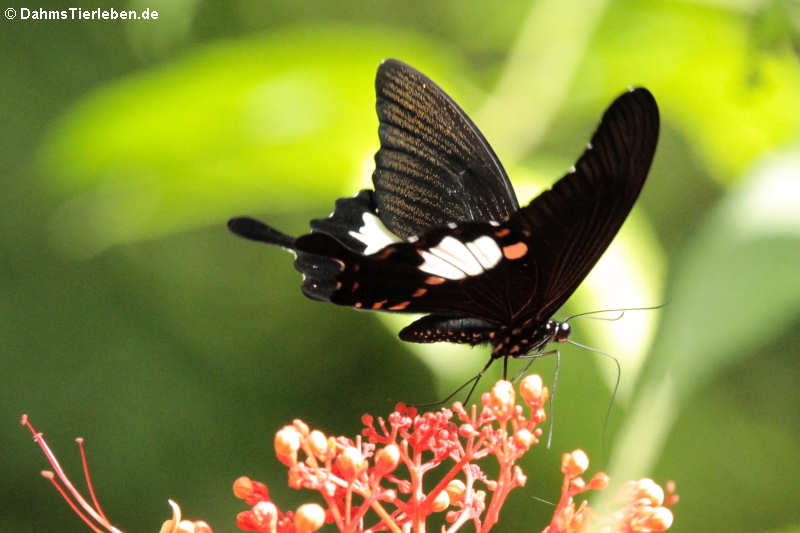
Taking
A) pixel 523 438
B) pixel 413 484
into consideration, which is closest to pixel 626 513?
pixel 523 438

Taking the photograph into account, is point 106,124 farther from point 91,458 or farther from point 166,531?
point 91,458

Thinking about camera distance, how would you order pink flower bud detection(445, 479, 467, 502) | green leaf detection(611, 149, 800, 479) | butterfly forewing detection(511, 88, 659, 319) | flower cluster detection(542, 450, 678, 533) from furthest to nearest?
pink flower bud detection(445, 479, 467, 502) → flower cluster detection(542, 450, 678, 533) → butterfly forewing detection(511, 88, 659, 319) → green leaf detection(611, 149, 800, 479)

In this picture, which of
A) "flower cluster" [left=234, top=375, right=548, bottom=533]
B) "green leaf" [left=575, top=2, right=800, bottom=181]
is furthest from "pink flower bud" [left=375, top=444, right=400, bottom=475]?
"green leaf" [left=575, top=2, right=800, bottom=181]

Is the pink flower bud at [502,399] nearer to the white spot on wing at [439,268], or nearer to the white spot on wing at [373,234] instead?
the white spot on wing at [439,268]

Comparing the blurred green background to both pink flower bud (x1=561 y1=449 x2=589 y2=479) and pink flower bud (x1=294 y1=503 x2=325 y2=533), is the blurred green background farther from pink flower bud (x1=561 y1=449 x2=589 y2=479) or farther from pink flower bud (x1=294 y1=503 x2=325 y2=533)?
pink flower bud (x1=294 y1=503 x2=325 y2=533)

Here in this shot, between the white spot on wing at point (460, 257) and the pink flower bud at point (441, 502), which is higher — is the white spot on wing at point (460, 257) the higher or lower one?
the higher one

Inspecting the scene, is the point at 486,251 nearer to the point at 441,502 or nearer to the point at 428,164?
the point at 428,164

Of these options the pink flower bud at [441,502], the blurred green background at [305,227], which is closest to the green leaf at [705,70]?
the blurred green background at [305,227]
